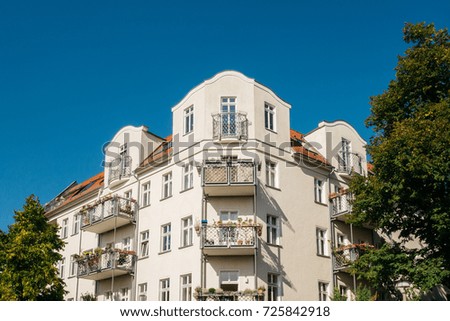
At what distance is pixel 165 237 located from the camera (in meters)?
30.6

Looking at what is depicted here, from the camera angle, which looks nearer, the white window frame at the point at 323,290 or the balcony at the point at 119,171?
the white window frame at the point at 323,290

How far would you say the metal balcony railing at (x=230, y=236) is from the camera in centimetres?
2672

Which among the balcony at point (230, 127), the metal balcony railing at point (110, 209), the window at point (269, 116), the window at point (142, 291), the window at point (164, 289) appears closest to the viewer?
the window at point (164, 289)

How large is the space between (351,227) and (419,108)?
7556mm

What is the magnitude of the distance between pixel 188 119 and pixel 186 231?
5.93 m

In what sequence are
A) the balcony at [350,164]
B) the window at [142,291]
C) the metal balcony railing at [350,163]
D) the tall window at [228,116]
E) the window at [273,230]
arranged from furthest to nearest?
the metal balcony railing at [350,163] → the balcony at [350,164] → the window at [142,291] → the tall window at [228,116] → the window at [273,230]

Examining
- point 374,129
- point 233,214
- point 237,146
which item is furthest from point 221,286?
point 374,129

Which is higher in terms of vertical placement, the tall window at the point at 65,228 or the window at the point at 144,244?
the tall window at the point at 65,228

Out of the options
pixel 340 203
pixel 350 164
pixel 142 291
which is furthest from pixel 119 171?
pixel 350 164

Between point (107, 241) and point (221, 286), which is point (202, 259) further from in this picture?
point (107, 241)

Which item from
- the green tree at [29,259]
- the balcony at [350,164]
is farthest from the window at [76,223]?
the balcony at [350,164]

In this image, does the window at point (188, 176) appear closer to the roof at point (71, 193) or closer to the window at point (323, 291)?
the window at point (323, 291)

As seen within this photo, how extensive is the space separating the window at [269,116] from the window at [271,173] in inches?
75.2

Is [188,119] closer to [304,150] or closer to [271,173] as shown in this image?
[271,173]
